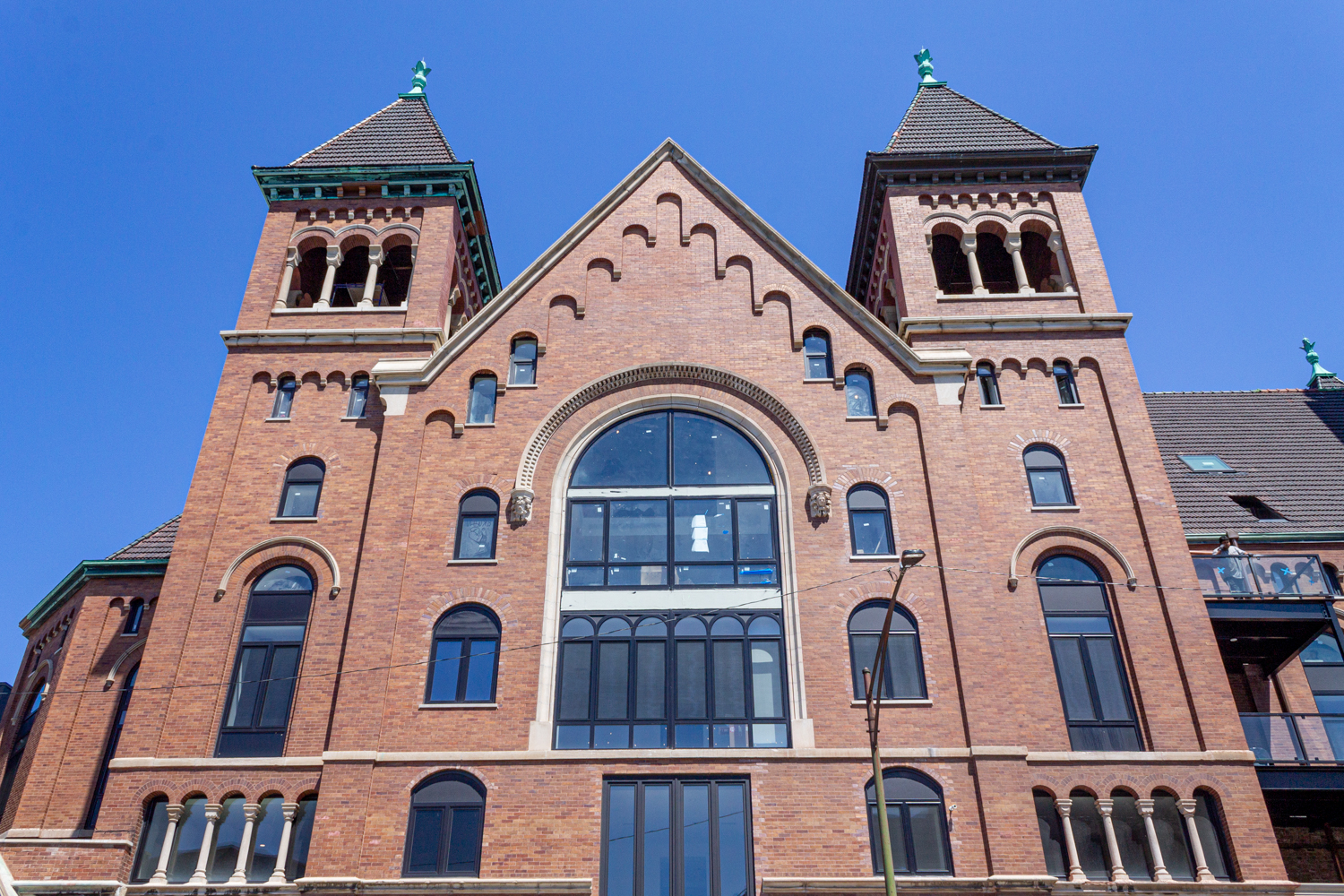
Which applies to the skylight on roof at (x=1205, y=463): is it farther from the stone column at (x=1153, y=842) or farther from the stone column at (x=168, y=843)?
the stone column at (x=168, y=843)

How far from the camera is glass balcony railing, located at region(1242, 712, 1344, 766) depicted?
21.3 metres

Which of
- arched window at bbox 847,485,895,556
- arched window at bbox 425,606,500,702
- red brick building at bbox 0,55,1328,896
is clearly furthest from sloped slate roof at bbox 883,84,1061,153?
arched window at bbox 425,606,500,702

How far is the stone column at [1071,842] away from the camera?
1942 centimetres

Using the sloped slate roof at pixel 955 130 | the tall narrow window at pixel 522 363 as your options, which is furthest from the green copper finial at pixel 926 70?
the tall narrow window at pixel 522 363

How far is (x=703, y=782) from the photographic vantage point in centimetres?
2030

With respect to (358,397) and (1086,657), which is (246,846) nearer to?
(358,397)

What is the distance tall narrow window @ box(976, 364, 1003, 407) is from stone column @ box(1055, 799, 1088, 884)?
9.16 metres

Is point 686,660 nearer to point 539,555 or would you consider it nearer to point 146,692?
point 539,555

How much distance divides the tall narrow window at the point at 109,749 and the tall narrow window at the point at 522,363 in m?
10.7

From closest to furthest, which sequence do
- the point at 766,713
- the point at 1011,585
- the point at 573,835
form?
1. the point at 573,835
2. the point at 766,713
3. the point at 1011,585

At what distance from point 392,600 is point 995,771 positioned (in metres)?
12.1

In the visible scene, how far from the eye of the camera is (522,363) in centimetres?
2619

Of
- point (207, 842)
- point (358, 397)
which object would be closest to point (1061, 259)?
point (358, 397)

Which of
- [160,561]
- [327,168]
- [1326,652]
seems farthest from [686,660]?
[327,168]
